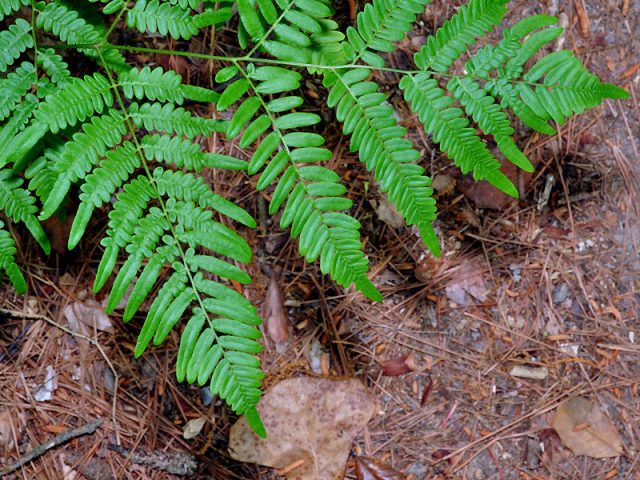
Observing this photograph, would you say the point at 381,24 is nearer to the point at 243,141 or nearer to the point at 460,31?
the point at 460,31

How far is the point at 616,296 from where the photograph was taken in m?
3.11

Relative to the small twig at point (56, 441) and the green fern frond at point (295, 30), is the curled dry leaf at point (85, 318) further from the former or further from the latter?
the green fern frond at point (295, 30)

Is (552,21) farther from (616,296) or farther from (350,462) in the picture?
(350,462)

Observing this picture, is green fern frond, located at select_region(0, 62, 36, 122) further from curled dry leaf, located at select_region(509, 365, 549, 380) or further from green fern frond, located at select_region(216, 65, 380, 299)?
curled dry leaf, located at select_region(509, 365, 549, 380)

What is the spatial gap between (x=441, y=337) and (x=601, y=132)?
51.4 inches

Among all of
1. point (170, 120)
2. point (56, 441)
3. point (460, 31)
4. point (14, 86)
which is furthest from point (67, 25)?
point (56, 441)

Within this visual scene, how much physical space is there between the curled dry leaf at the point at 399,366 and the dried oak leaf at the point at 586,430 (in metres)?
0.74

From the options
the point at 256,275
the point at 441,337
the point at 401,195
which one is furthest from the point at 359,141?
A: the point at 441,337

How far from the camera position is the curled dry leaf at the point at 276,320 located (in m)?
2.94

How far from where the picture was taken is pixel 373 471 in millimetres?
2893

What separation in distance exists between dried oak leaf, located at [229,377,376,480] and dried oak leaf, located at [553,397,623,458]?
0.94m

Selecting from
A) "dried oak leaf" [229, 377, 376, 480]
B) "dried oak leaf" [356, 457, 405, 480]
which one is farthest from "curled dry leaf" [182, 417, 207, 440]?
"dried oak leaf" [356, 457, 405, 480]

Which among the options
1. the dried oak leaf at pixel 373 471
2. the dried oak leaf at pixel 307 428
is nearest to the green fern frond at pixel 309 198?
the dried oak leaf at pixel 307 428

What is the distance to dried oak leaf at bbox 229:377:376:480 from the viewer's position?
9.28 feet
